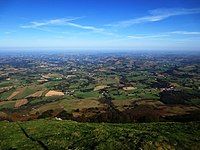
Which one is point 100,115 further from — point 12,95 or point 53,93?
point 12,95

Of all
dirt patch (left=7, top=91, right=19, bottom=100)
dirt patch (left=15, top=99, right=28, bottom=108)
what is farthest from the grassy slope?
dirt patch (left=7, top=91, right=19, bottom=100)

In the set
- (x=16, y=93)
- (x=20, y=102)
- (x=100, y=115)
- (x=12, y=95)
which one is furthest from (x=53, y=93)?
(x=100, y=115)

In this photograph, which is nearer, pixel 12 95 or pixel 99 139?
pixel 99 139

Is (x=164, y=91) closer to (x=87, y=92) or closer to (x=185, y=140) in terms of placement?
(x=87, y=92)

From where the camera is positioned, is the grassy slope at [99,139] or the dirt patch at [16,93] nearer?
the grassy slope at [99,139]

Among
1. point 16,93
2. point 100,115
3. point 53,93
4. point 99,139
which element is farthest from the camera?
point 53,93

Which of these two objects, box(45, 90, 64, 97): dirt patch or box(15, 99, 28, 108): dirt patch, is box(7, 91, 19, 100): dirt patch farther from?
box(45, 90, 64, 97): dirt patch

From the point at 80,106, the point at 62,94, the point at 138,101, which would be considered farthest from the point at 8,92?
the point at 138,101

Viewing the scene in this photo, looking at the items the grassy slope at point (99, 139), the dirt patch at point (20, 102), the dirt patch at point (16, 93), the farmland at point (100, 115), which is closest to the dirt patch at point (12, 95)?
the dirt patch at point (16, 93)

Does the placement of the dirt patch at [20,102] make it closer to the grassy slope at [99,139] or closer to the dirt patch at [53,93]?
the dirt patch at [53,93]

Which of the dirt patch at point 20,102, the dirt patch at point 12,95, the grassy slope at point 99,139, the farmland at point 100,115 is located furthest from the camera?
the dirt patch at point 12,95

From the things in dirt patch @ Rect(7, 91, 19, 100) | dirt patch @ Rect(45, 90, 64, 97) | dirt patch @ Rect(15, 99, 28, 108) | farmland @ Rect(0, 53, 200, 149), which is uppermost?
farmland @ Rect(0, 53, 200, 149)
